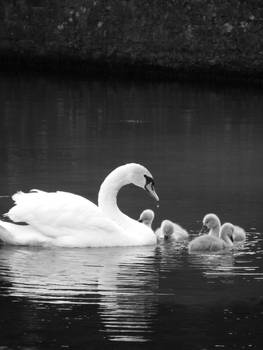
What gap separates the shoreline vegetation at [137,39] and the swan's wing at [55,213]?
15.2 metres

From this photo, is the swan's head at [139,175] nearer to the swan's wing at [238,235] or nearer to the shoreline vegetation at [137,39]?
the swan's wing at [238,235]

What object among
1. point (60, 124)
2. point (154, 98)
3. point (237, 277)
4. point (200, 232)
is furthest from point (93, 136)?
point (237, 277)

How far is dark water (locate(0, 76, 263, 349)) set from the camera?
9.84 metres

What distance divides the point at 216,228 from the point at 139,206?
1.87 meters

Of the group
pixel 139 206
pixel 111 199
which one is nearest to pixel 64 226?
pixel 111 199

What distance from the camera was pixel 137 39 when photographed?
29391 millimetres

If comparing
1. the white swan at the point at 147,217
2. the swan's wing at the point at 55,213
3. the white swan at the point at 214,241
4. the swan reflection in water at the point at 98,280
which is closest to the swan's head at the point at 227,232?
the white swan at the point at 214,241

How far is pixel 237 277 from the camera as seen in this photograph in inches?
452

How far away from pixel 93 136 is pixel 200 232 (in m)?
6.75

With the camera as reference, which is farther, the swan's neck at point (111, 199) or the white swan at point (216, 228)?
the swan's neck at point (111, 199)

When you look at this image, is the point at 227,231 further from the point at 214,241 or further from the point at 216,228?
the point at 216,228

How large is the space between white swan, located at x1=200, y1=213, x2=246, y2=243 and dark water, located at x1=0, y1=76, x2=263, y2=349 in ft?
0.47

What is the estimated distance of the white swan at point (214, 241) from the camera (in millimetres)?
12484

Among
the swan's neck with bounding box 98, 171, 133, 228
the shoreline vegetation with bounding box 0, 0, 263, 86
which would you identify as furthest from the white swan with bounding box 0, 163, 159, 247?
the shoreline vegetation with bounding box 0, 0, 263, 86
